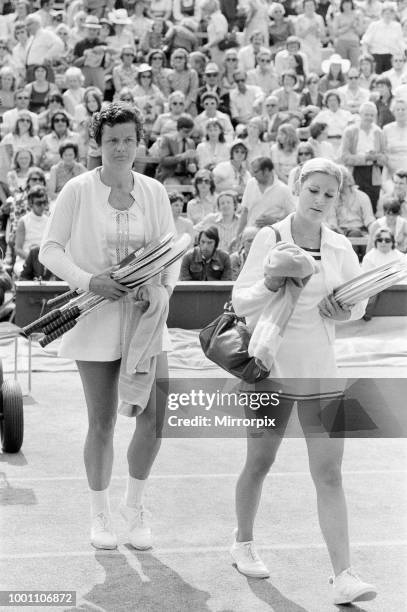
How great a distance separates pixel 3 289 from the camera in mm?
5344

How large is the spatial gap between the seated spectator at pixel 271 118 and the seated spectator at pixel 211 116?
1.40 feet

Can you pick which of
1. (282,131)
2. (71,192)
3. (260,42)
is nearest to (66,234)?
(71,192)

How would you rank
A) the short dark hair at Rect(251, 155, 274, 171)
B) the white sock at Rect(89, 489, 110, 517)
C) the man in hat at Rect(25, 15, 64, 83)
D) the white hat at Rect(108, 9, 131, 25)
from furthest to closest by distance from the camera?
the white hat at Rect(108, 9, 131, 25) → the man in hat at Rect(25, 15, 64, 83) → the short dark hair at Rect(251, 155, 274, 171) → the white sock at Rect(89, 489, 110, 517)

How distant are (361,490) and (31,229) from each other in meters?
6.41

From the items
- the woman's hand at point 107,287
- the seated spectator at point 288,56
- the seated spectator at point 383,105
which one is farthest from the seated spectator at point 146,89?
the woman's hand at point 107,287

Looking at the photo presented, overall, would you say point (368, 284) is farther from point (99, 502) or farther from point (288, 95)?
point (288, 95)

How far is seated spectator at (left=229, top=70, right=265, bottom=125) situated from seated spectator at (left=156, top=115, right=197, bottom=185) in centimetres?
168

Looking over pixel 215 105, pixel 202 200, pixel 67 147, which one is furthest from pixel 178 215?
pixel 215 105

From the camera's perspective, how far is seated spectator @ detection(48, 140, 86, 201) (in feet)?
40.1

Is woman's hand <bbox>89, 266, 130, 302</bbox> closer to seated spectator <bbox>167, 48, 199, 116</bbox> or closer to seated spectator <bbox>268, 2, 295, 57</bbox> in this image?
A: seated spectator <bbox>167, 48, 199, 116</bbox>

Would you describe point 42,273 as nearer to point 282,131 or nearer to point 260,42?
point 282,131

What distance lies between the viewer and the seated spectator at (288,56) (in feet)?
50.8

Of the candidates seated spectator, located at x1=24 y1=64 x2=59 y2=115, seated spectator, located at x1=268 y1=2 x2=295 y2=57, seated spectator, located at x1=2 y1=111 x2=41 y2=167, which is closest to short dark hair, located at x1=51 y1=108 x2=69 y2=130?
seated spectator, located at x1=2 y1=111 x2=41 y2=167

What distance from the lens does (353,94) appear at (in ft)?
48.4
